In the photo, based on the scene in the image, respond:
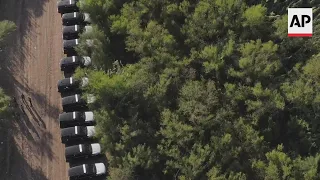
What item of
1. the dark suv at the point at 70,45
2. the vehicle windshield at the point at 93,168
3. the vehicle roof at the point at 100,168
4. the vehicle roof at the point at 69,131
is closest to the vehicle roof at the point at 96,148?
the vehicle roof at the point at 100,168

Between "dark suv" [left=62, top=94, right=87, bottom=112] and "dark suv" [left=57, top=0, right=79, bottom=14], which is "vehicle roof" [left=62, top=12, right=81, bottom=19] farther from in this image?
"dark suv" [left=62, top=94, right=87, bottom=112]

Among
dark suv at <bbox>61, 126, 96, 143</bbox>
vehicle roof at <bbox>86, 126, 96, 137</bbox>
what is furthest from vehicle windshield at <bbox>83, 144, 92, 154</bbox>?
vehicle roof at <bbox>86, 126, 96, 137</bbox>

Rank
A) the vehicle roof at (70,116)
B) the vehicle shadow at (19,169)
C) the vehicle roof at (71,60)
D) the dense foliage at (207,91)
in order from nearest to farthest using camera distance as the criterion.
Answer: the dense foliage at (207,91) → the vehicle shadow at (19,169) → the vehicle roof at (70,116) → the vehicle roof at (71,60)


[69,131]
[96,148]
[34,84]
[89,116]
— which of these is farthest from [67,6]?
[96,148]

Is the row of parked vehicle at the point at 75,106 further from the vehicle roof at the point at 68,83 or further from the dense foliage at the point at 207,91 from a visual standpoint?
the dense foliage at the point at 207,91

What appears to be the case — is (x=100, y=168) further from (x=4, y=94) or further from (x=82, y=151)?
(x=4, y=94)

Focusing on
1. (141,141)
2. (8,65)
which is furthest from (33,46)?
(141,141)

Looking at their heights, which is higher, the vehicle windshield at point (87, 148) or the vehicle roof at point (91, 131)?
the vehicle roof at point (91, 131)

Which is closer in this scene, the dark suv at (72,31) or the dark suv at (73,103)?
the dark suv at (73,103)
